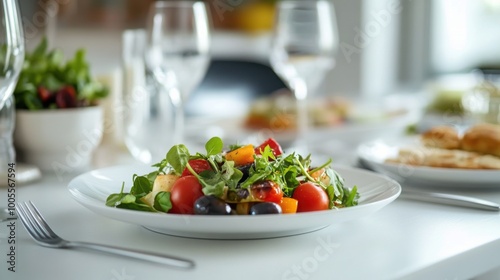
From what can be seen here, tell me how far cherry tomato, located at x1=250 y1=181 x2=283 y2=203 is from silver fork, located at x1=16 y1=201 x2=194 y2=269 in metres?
0.11

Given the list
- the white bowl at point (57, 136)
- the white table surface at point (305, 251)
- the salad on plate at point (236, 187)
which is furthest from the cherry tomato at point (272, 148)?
the white bowl at point (57, 136)

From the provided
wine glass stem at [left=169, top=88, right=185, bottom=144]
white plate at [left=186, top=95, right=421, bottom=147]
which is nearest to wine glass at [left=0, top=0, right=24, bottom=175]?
wine glass stem at [left=169, top=88, right=185, bottom=144]

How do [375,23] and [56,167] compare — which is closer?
[56,167]

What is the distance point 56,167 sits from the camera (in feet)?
3.77

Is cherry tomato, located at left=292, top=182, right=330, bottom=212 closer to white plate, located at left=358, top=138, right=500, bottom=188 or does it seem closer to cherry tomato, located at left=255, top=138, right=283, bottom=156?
cherry tomato, located at left=255, top=138, right=283, bottom=156

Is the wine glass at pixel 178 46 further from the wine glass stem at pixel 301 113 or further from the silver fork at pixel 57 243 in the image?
the silver fork at pixel 57 243

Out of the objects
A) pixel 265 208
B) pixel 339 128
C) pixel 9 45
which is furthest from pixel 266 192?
pixel 339 128

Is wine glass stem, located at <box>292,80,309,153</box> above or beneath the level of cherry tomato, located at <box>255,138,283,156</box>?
beneath

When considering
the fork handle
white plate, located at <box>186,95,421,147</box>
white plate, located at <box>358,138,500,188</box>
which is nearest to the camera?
the fork handle

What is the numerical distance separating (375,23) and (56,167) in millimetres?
2939

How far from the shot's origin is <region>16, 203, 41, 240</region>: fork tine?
725 millimetres

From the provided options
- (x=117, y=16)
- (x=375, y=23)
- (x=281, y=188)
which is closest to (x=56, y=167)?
(x=281, y=188)

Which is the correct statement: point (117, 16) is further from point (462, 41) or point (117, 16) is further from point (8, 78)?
point (8, 78)

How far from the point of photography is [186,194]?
702mm
